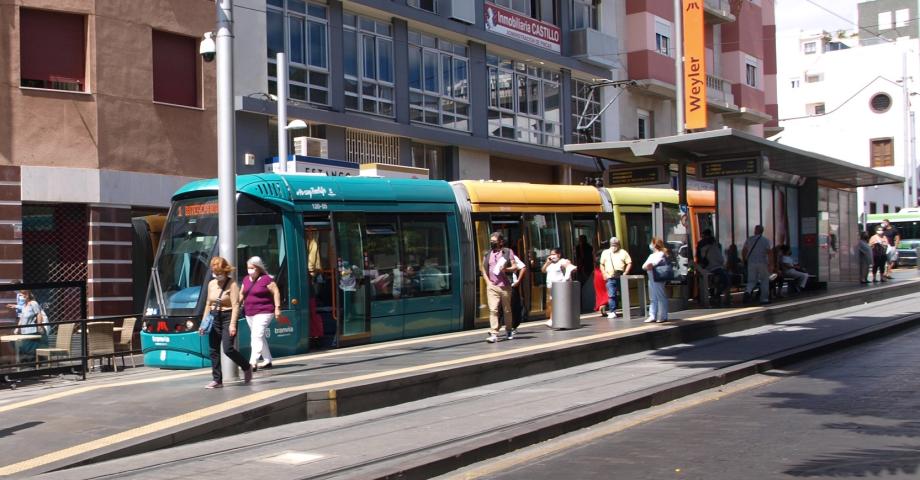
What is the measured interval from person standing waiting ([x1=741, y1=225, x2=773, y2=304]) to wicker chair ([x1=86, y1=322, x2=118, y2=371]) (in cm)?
1315

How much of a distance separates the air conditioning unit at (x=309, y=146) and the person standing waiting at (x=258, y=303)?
941cm

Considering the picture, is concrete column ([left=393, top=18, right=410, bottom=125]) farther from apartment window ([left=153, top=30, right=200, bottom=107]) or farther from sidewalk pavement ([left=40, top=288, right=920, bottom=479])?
sidewalk pavement ([left=40, top=288, right=920, bottom=479])

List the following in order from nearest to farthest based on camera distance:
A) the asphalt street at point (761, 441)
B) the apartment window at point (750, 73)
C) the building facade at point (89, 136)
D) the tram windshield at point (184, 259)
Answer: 1. the asphalt street at point (761, 441)
2. the tram windshield at point (184, 259)
3. the building facade at point (89, 136)
4. the apartment window at point (750, 73)

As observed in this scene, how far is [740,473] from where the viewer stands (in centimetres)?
732

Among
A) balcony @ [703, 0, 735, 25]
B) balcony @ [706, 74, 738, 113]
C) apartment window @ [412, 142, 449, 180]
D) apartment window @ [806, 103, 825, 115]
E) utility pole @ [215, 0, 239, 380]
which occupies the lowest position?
utility pole @ [215, 0, 239, 380]

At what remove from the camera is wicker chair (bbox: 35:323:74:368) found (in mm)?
14180

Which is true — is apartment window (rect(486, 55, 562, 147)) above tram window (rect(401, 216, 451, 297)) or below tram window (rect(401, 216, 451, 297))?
above

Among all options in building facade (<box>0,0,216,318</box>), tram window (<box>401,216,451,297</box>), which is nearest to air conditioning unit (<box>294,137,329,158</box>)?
building facade (<box>0,0,216,318</box>)

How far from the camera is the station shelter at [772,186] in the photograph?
18.8 meters

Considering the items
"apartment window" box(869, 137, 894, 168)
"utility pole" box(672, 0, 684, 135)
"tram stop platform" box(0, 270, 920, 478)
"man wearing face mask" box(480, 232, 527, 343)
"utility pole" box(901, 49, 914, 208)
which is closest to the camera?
"tram stop platform" box(0, 270, 920, 478)

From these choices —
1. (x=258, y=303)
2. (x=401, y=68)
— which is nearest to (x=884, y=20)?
(x=401, y=68)

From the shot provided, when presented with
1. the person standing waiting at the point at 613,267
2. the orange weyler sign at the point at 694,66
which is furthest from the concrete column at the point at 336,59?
the person standing waiting at the point at 613,267

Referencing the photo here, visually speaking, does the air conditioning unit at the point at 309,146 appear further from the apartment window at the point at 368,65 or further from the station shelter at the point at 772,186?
the station shelter at the point at 772,186

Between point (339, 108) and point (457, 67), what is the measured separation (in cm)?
584
